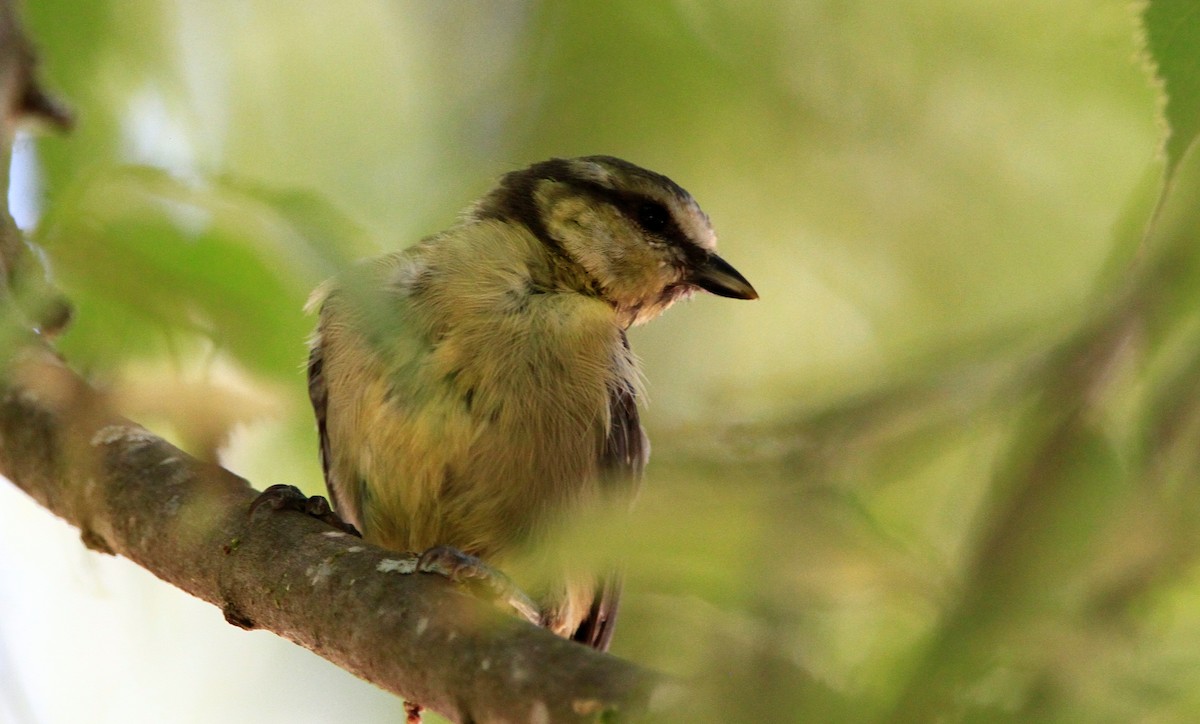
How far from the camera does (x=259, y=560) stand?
1538 millimetres

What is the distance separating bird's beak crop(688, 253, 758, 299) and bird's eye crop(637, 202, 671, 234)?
0.17m

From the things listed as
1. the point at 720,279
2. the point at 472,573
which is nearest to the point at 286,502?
the point at 472,573

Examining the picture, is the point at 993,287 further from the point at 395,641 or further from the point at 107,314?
the point at 395,641

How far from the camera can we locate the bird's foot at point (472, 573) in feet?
4.45

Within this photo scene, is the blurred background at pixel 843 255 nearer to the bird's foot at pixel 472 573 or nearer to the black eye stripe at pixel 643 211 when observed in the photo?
the bird's foot at pixel 472 573

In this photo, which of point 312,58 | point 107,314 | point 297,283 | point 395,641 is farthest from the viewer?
point 395,641

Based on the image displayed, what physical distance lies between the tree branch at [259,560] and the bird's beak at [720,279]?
0.82ft

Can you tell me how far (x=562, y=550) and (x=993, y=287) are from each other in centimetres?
21

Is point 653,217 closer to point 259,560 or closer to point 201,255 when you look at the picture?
point 259,560

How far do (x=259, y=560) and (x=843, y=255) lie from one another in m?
1.22

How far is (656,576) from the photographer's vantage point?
0.45 meters

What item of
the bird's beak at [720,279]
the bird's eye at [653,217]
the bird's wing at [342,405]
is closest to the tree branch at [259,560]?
the bird's beak at [720,279]

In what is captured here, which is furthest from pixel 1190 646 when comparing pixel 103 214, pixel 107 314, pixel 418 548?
pixel 418 548

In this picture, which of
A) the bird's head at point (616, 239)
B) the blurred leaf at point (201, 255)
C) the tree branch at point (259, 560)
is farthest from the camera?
the bird's head at point (616, 239)
